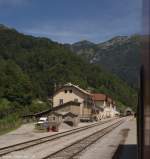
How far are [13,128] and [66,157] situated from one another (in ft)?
102

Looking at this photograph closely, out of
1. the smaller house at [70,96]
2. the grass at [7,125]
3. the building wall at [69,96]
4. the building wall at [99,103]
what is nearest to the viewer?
the grass at [7,125]

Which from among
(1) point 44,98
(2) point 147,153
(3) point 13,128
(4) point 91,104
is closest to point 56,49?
(1) point 44,98

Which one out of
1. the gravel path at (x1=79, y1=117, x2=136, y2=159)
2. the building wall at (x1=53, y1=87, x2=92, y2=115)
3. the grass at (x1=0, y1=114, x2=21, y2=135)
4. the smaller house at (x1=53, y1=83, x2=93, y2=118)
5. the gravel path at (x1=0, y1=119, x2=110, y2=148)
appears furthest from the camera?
the building wall at (x1=53, y1=87, x2=92, y2=115)

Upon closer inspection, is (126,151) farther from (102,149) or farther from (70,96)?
(70,96)

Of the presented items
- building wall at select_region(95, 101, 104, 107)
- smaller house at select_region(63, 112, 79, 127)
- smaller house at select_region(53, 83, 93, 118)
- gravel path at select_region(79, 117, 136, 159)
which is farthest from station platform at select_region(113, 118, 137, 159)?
building wall at select_region(95, 101, 104, 107)

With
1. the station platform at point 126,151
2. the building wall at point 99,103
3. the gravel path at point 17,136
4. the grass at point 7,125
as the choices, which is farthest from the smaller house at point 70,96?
the station platform at point 126,151

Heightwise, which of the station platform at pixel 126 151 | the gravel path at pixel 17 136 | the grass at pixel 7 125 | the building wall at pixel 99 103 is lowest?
the station platform at pixel 126 151

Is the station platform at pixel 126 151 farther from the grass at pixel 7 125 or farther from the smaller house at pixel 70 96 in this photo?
the smaller house at pixel 70 96

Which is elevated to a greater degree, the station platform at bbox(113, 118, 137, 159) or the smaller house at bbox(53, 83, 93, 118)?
the smaller house at bbox(53, 83, 93, 118)

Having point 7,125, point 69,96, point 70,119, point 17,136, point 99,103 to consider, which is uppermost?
point 69,96

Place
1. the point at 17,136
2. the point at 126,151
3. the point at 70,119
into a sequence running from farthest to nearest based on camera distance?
the point at 70,119 < the point at 17,136 < the point at 126,151

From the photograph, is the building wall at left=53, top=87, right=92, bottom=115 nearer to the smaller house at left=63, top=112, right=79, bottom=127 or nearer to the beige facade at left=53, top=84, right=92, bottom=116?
the beige facade at left=53, top=84, right=92, bottom=116

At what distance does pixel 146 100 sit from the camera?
383 centimetres

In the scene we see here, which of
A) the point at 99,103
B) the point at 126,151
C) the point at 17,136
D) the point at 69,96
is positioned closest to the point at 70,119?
the point at 17,136
